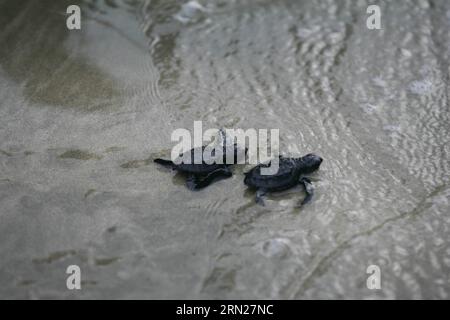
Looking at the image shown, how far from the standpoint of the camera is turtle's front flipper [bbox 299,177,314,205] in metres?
2.63

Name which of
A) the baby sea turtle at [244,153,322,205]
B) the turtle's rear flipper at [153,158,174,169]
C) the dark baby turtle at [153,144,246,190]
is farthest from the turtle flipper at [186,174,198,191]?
the baby sea turtle at [244,153,322,205]

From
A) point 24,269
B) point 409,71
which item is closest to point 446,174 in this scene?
point 409,71

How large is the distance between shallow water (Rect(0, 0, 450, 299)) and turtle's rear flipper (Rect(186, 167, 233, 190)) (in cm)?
5

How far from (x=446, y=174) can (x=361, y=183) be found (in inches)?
20.2

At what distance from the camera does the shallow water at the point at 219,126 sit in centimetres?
230

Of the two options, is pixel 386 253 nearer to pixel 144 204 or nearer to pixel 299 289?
pixel 299 289

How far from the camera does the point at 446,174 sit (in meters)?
2.87

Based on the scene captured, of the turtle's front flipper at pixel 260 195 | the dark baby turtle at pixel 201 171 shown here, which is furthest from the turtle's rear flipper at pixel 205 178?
the turtle's front flipper at pixel 260 195

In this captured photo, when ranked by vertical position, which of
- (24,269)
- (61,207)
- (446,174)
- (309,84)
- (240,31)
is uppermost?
(240,31)

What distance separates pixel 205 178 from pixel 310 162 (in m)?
0.57

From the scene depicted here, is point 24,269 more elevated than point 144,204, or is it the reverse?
point 144,204

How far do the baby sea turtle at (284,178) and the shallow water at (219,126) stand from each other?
6 centimetres
